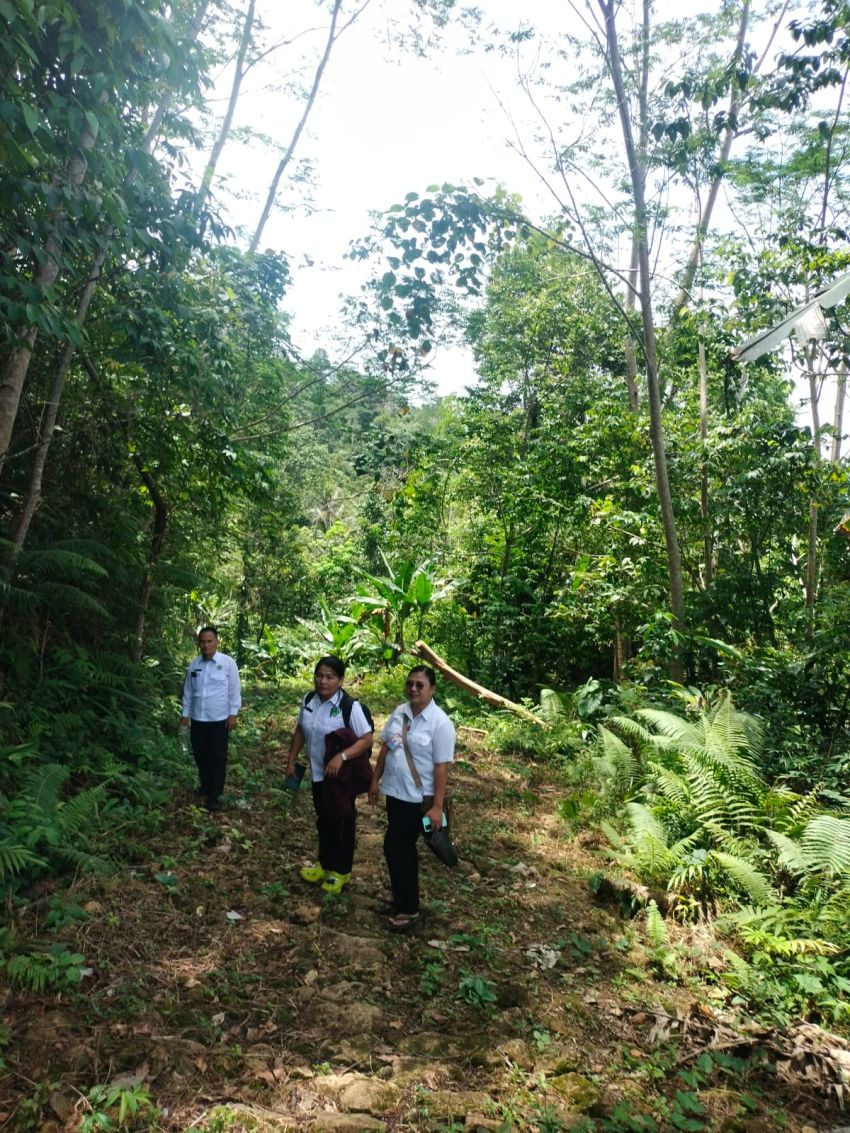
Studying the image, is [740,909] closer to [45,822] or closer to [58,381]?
[45,822]

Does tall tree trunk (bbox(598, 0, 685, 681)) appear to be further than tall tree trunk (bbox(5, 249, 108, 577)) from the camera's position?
Yes

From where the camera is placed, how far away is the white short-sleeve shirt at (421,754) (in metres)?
4.48

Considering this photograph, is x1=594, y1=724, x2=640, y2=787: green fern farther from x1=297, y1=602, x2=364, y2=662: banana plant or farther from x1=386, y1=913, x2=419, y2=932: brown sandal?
x1=297, y1=602, x2=364, y2=662: banana plant

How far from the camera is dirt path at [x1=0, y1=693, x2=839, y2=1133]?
299 centimetres

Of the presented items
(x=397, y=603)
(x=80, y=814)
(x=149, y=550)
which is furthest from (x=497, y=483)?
(x=80, y=814)

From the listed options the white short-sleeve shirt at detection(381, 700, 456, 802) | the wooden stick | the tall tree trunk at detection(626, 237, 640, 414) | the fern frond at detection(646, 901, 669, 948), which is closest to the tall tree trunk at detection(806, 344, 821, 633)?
the tall tree trunk at detection(626, 237, 640, 414)

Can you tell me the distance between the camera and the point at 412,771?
14.8 ft

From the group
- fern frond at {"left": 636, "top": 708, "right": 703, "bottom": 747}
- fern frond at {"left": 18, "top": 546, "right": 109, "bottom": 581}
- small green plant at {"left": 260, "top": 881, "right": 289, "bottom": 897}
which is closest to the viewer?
small green plant at {"left": 260, "top": 881, "right": 289, "bottom": 897}

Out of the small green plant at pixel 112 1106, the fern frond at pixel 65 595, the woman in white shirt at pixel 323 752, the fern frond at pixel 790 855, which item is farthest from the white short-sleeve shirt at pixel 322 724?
the fern frond at pixel 790 855

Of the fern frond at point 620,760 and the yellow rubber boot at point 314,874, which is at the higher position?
the fern frond at point 620,760

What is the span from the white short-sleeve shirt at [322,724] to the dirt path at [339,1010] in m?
0.94

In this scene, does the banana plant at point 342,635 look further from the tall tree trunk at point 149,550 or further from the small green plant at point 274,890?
the small green plant at point 274,890

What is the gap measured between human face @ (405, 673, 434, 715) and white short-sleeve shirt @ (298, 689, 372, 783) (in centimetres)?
45

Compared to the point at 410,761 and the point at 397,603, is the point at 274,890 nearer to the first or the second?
the point at 410,761
